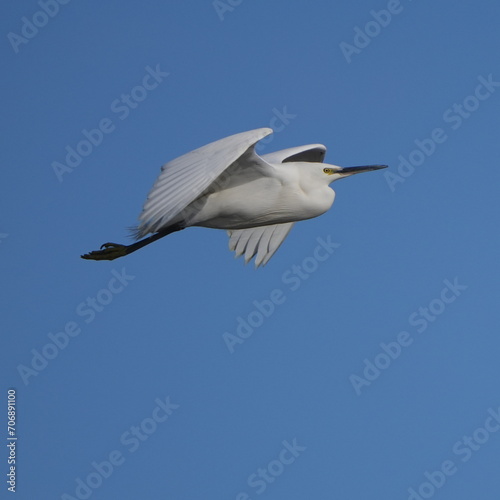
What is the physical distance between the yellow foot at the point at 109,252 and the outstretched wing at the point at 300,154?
7.96 ft

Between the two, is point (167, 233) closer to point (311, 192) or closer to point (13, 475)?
point (311, 192)

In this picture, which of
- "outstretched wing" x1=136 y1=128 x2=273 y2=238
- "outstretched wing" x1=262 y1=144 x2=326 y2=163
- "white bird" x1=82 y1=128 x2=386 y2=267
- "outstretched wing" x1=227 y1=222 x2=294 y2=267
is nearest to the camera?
"outstretched wing" x1=136 y1=128 x2=273 y2=238

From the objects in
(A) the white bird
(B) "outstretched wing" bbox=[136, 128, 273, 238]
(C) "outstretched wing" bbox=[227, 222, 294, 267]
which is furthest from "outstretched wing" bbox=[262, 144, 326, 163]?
(B) "outstretched wing" bbox=[136, 128, 273, 238]

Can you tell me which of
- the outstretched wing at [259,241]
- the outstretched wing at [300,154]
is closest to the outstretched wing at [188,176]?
the outstretched wing at [300,154]

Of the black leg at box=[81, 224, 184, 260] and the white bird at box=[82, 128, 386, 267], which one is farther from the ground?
the white bird at box=[82, 128, 386, 267]

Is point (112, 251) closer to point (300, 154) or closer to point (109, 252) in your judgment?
point (109, 252)

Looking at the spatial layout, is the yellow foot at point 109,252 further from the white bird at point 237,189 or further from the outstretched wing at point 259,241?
the outstretched wing at point 259,241

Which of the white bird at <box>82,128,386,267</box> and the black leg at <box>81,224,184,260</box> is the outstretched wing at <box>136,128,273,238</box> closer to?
the white bird at <box>82,128,386,267</box>

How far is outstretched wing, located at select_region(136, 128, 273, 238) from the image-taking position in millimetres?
14188

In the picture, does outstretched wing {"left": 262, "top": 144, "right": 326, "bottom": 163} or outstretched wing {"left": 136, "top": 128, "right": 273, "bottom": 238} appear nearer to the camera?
outstretched wing {"left": 136, "top": 128, "right": 273, "bottom": 238}

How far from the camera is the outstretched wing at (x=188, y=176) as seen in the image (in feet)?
46.5

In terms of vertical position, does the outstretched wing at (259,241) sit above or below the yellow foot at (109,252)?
above

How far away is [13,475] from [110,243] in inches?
139

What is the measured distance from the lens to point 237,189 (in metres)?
16.1
